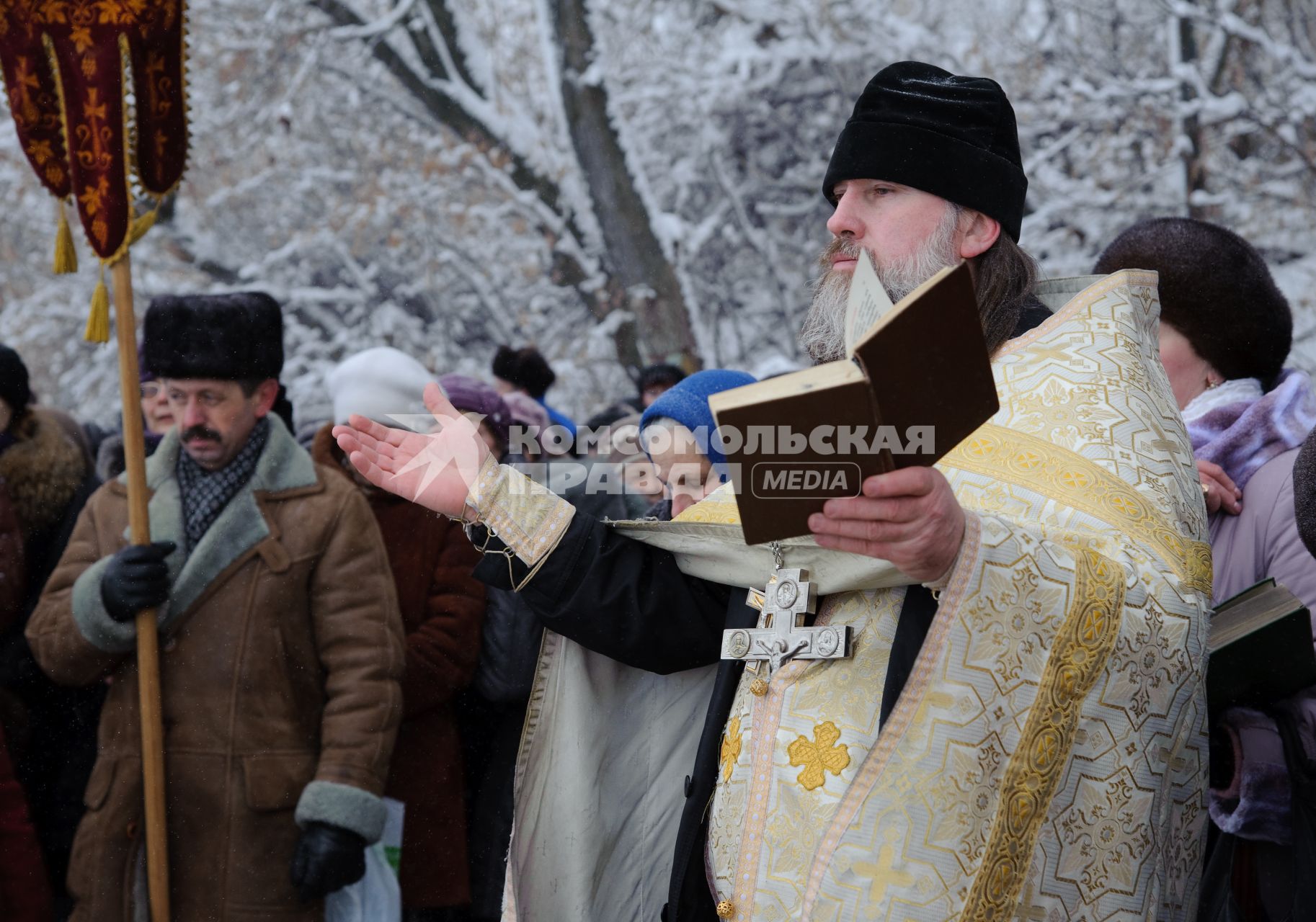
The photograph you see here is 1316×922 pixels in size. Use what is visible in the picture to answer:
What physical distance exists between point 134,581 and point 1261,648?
2693 mm

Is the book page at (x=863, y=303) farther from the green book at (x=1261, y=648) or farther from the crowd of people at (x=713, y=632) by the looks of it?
the green book at (x=1261, y=648)

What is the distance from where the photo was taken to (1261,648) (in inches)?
98.5

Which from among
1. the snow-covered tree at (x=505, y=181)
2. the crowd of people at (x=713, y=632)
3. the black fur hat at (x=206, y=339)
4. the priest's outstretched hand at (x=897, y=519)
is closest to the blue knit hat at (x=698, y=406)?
the crowd of people at (x=713, y=632)

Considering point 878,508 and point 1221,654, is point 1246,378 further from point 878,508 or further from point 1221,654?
point 878,508

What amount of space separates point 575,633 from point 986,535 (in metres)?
0.79

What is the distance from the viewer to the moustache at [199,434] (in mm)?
3789

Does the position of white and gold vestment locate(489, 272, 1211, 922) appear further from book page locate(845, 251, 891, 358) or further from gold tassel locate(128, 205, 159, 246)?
gold tassel locate(128, 205, 159, 246)

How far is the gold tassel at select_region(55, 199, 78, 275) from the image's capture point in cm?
379

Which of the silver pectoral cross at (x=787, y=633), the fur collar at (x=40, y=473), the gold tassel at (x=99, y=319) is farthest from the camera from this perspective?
the fur collar at (x=40, y=473)

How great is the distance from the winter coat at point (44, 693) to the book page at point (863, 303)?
3164 mm

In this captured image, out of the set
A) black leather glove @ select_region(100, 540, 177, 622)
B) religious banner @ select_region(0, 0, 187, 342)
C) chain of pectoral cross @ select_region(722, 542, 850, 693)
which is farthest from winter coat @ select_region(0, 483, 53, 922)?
chain of pectoral cross @ select_region(722, 542, 850, 693)

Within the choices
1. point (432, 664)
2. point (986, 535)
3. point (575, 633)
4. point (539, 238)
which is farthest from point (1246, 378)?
point (539, 238)

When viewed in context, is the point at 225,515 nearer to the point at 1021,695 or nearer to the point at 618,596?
the point at 618,596

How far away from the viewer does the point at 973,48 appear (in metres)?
11.1
